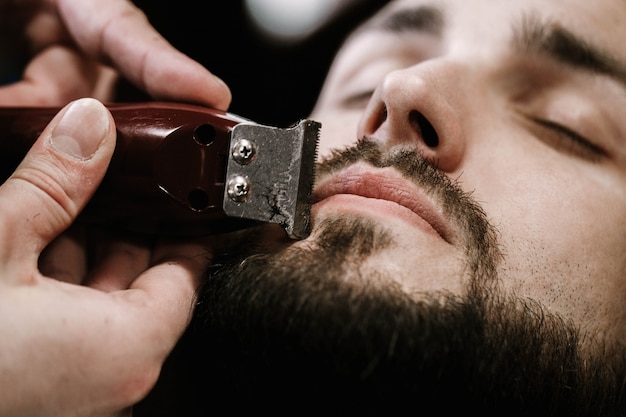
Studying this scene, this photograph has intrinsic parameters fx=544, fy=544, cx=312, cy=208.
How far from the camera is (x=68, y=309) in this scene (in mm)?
609

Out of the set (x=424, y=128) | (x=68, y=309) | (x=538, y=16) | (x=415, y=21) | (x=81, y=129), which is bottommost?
(x=68, y=309)

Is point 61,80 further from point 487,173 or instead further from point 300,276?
point 487,173

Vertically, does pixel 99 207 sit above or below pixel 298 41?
below

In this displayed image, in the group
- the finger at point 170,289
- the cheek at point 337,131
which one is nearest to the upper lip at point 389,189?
the cheek at point 337,131

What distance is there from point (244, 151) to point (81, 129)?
21cm

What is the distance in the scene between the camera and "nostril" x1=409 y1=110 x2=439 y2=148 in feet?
2.73

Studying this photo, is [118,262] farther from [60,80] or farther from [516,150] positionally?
[516,150]

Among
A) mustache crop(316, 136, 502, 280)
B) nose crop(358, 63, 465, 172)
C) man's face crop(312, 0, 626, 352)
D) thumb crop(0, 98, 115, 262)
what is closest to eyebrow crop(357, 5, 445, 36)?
man's face crop(312, 0, 626, 352)

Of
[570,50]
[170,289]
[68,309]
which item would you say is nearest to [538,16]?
[570,50]

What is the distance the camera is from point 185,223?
0.76 meters

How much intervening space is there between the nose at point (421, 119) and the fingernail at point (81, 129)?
40 centimetres

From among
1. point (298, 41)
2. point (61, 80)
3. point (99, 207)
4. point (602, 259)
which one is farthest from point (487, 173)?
point (298, 41)

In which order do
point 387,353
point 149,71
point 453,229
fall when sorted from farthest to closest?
point 149,71, point 453,229, point 387,353

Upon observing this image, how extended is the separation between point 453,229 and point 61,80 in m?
0.90
